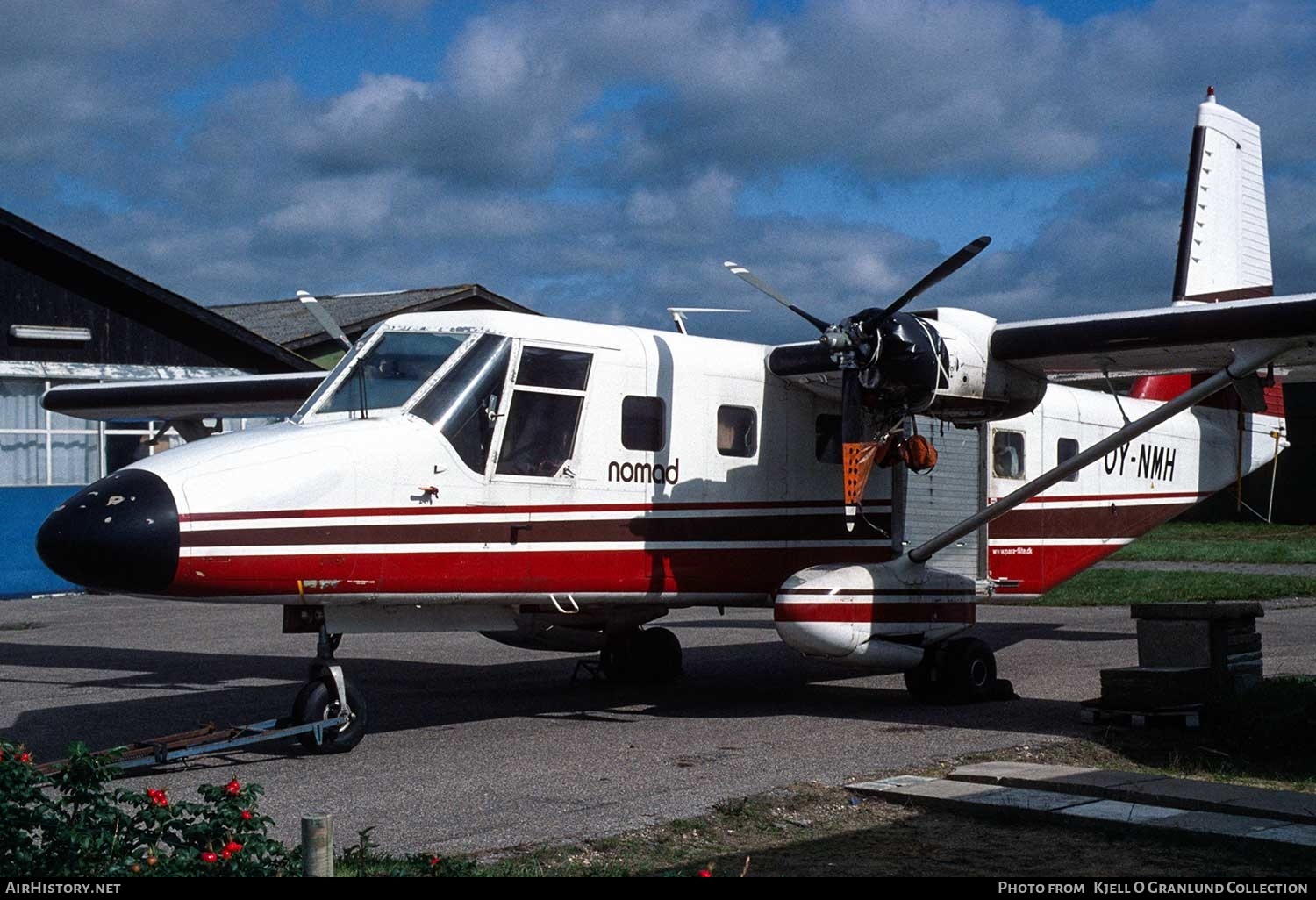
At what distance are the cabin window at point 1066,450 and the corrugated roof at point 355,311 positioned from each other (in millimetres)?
20553

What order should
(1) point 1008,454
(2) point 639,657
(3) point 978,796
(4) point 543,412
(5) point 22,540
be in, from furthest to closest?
(5) point 22,540 → (1) point 1008,454 → (2) point 639,657 → (4) point 543,412 → (3) point 978,796

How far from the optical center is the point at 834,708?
12281 mm

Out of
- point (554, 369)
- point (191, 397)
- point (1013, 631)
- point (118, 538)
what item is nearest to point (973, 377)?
point (554, 369)

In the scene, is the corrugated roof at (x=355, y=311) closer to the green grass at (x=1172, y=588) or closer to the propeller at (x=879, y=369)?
the green grass at (x=1172, y=588)

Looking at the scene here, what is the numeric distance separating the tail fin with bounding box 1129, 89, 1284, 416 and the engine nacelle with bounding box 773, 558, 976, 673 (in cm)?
412

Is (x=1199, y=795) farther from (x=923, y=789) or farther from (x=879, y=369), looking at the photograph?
(x=879, y=369)

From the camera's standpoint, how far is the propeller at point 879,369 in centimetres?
1164

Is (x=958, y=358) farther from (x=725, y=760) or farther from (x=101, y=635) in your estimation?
(x=101, y=635)

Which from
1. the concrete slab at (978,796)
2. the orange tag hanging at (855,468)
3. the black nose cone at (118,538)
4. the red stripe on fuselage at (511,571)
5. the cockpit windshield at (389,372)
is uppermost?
the cockpit windshield at (389,372)

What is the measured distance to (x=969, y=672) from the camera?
1234cm

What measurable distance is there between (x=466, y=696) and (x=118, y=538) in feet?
16.1

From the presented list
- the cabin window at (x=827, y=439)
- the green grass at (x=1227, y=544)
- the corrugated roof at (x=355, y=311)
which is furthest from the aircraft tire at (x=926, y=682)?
the corrugated roof at (x=355, y=311)

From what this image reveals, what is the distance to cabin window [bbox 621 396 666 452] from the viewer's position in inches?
456

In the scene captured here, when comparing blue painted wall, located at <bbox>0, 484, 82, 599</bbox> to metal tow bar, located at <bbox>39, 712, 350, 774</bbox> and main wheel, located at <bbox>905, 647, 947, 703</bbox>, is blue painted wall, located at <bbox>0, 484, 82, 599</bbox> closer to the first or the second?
metal tow bar, located at <bbox>39, 712, 350, 774</bbox>
